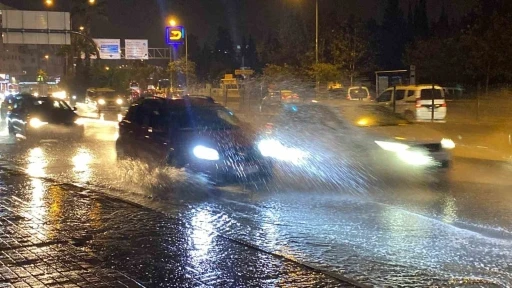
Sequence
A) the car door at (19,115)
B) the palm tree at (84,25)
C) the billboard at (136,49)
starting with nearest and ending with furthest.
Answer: the car door at (19,115)
the palm tree at (84,25)
the billboard at (136,49)

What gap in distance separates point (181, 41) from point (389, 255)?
2040 cm

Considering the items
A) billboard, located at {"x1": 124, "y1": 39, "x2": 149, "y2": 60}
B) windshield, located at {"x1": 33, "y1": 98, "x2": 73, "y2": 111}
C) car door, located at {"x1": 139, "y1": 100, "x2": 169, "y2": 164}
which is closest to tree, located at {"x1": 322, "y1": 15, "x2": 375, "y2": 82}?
windshield, located at {"x1": 33, "y1": 98, "x2": 73, "y2": 111}

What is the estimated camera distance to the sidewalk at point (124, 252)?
5.90m

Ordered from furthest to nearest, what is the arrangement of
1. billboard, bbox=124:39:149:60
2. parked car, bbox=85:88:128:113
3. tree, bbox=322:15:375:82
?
1. billboard, bbox=124:39:149:60
2. tree, bbox=322:15:375:82
3. parked car, bbox=85:88:128:113

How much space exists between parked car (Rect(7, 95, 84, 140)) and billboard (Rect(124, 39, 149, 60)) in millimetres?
51027

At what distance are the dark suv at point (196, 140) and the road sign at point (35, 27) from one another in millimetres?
26185

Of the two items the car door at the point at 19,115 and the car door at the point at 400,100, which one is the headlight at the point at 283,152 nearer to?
the car door at the point at 19,115

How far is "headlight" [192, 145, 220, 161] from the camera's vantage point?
10.9 meters

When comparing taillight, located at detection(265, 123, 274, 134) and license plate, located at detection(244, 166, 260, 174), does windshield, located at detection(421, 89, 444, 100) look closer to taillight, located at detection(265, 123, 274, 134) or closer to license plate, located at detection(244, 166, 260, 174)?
taillight, located at detection(265, 123, 274, 134)

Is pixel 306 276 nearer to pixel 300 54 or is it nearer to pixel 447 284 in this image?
pixel 447 284

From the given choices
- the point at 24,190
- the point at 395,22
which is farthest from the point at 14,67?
the point at 24,190

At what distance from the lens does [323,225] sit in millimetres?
8234

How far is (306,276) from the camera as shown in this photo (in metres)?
6.02

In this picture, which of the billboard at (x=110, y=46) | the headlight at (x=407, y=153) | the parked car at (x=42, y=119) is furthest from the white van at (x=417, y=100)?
the billboard at (x=110, y=46)
